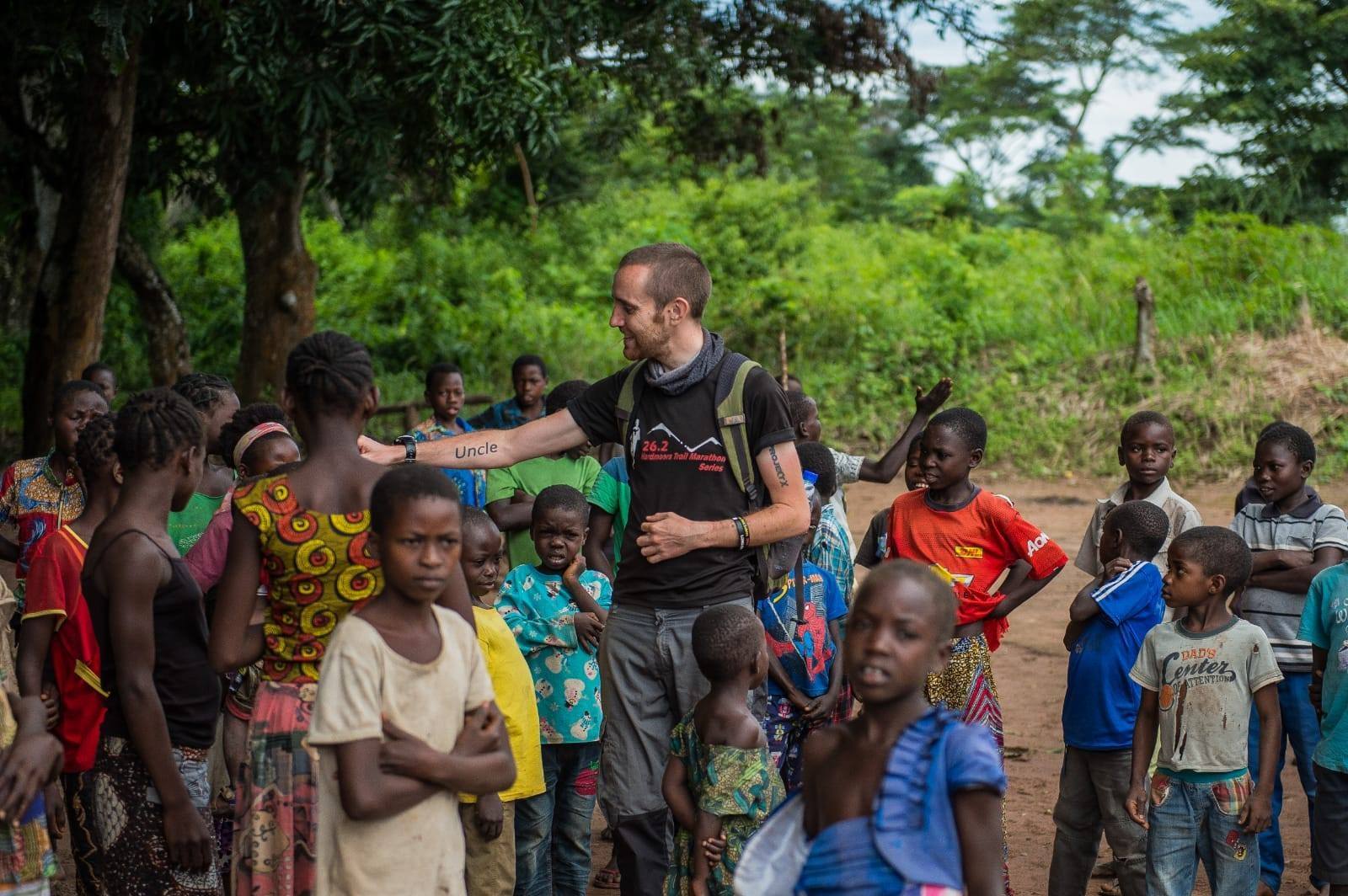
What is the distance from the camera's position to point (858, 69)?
12617 millimetres

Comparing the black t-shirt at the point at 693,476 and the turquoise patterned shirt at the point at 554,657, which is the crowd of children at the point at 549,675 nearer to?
the turquoise patterned shirt at the point at 554,657

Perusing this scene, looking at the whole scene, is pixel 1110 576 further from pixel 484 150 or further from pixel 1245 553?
pixel 484 150

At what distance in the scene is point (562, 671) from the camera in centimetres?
464

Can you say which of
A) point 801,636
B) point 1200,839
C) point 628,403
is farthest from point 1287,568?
point 628,403

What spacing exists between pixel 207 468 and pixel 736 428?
2.20m

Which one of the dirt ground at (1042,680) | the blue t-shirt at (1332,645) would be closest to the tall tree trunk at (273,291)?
the dirt ground at (1042,680)

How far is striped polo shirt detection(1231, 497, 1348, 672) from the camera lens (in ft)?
16.8

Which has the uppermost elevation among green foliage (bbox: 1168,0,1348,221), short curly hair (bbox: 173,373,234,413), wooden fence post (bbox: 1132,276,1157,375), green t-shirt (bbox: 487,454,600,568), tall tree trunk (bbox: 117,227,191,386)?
green foliage (bbox: 1168,0,1348,221)

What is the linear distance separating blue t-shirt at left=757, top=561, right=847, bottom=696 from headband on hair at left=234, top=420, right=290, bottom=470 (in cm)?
179

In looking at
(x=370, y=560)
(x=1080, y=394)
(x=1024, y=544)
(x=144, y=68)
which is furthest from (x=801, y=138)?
(x=370, y=560)

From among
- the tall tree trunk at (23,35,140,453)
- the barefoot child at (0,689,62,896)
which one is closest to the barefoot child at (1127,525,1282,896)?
the barefoot child at (0,689,62,896)

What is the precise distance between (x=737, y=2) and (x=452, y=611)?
400 inches

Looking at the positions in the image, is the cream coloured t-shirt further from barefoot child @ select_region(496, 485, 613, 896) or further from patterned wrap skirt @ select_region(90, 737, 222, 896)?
barefoot child @ select_region(496, 485, 613, 896)

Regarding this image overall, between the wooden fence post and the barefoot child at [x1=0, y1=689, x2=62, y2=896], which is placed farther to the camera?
the wooden fence post
